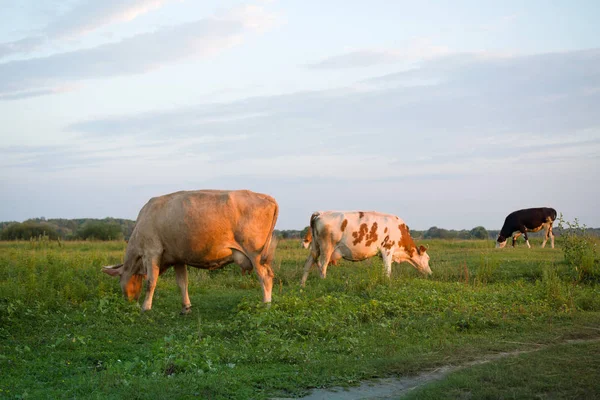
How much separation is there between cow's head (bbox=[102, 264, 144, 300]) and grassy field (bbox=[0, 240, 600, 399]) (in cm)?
39

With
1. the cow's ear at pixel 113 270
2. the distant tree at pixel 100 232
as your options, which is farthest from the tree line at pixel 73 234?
the cow's ear at pixel 113 270

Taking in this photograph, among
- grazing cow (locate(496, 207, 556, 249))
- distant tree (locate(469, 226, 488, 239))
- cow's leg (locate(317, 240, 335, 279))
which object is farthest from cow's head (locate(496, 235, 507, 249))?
distant tree (locate(469, 226, 488, 239))

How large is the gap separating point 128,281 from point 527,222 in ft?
73.8

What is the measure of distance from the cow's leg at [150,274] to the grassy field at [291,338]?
11.9 inches

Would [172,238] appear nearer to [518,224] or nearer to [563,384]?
[563,384]

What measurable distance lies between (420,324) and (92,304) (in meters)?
5.93

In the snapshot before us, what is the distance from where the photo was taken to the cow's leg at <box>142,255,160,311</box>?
1214 cm

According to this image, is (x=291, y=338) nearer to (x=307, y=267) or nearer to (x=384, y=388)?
(x=384, y=388)

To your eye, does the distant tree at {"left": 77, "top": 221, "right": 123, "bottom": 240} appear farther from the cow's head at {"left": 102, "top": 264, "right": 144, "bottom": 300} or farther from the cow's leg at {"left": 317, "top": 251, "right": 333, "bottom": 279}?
the cow's head at {"left": 102, "top": 264, "right": 144, "bottom": 300}

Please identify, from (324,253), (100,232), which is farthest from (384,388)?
(100,232)

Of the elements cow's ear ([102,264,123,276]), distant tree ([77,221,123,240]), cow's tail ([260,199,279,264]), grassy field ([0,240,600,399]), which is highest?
distant tree ([77,221,123,240])

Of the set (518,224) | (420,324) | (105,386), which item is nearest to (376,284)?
(420,324)

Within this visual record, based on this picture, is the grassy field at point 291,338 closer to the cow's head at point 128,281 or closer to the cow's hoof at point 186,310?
the cow's hoof at point 186,310

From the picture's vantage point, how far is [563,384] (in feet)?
22.6
